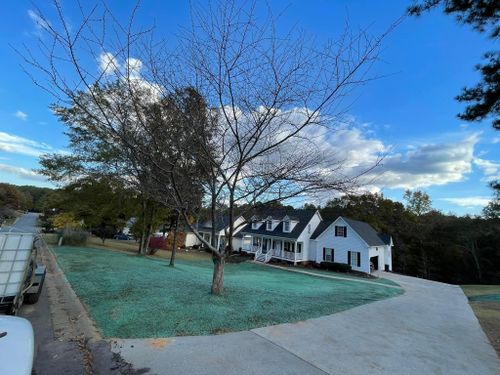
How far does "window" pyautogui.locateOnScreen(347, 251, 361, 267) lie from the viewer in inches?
1053

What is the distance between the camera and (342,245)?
2817 cm

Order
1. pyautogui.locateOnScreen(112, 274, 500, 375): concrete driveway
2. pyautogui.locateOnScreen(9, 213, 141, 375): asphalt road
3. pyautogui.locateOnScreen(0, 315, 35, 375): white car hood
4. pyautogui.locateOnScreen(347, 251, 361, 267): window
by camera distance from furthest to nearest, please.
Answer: pyautogui.locateOnScreen(347, 251, 361, 267): window
pyautogui.locateOnScreen(112, 274, 500, 375): concrete driveway
pyautogui.locateOnScreen(9, 213, 141, 375): asphalt road
pyautogui.locateOnScreen(0, 315, 35, 375): white car hood

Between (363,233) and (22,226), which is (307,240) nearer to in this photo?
(363,233)

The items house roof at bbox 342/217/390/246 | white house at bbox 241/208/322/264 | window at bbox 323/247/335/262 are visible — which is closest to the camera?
house roof at bbox 342/217/390/246

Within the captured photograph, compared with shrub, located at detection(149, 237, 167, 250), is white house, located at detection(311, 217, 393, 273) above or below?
above

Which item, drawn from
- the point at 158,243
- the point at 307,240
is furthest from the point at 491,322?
the point at 158,243

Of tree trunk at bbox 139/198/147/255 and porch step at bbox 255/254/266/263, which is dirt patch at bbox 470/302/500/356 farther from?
porch step at bbox 255/254/266/263

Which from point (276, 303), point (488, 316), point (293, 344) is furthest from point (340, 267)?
point (293, 344)

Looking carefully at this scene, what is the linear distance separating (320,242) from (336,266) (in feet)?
13.3

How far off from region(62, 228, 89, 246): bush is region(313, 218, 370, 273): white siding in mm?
21762

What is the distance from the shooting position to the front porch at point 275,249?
30359 millimetres

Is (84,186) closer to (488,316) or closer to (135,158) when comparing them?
(135,158)

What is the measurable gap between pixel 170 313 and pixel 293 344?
2286mm

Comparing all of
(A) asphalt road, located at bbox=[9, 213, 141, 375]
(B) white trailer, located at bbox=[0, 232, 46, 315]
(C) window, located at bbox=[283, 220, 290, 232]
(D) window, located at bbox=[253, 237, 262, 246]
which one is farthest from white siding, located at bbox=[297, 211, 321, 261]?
(B) white trailer, located at bbox=[0, 232, 46, 315]
